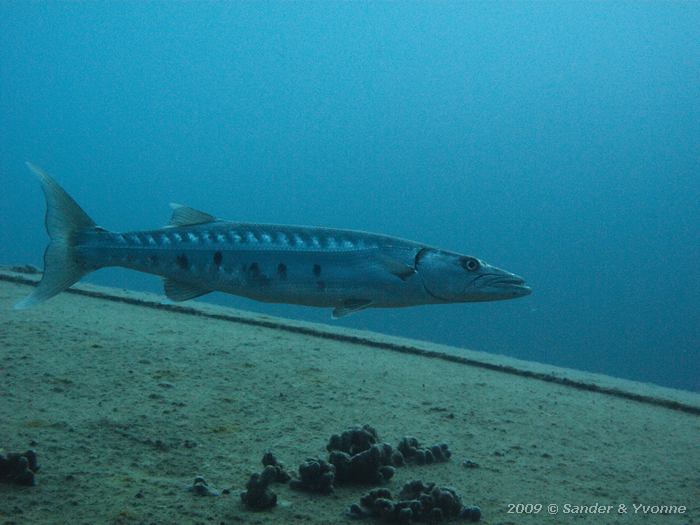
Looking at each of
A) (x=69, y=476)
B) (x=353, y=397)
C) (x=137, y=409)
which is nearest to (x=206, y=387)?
(x=137, y=409)

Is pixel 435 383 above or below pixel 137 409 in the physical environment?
above

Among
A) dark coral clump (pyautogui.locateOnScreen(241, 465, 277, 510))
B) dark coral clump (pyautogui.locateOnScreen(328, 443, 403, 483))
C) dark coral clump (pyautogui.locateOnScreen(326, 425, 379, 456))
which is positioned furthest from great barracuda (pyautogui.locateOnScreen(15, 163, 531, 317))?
dark coral clump (pyautogui.locateOnScreen(326, 425, 379, 456))

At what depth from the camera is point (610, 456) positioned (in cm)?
473

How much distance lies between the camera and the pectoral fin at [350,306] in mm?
2850

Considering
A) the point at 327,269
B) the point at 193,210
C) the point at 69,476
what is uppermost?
the point at 193,210

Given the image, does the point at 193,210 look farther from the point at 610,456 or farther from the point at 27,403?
the point at 610,456

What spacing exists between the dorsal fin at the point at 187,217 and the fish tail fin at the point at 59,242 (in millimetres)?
460

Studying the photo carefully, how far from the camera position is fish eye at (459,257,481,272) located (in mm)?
3037

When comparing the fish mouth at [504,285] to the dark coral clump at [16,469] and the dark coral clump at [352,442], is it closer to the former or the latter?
the dark coral clump at [352,442]

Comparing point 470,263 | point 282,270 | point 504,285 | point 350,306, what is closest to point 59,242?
point 282,270

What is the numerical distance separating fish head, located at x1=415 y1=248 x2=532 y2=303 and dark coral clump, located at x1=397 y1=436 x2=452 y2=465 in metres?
1.52

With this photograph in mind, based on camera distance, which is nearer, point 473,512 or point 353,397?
point 473,512

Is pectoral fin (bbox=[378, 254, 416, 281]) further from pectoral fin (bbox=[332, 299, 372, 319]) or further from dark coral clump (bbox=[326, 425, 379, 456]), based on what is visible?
dark coral clump (bbox=[326, 425, 379, 456])

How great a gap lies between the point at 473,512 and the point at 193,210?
87.1 inches
